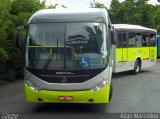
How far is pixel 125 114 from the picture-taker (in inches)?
390

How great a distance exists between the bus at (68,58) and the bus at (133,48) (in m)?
7.27

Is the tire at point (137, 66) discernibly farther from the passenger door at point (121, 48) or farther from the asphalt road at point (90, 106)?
the asphalt road at point (90, 106)

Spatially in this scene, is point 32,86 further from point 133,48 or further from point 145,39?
point 145,39

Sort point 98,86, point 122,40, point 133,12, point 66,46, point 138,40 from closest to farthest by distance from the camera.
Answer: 1. point 98,86
2. point 66,46
3. point 122,40
4. point 138,40
5. point 133,12

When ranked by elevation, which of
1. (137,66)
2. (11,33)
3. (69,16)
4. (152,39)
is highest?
(69,16)

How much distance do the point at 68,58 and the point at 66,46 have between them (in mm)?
352

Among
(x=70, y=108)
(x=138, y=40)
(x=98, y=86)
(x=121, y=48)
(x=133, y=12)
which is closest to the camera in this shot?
(x=98, y=86)

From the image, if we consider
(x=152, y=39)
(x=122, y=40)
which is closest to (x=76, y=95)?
(x=122, y=40)

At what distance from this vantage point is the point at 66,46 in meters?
10.2

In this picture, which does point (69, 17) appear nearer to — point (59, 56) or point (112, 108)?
point (59, 56)

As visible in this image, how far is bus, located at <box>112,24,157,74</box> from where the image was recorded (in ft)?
61.4

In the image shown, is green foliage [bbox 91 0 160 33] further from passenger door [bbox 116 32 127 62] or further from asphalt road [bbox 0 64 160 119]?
asphalt road [bbox 0 64 160 119]

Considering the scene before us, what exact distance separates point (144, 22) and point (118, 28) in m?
26.5

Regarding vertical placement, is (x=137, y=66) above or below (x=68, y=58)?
below
